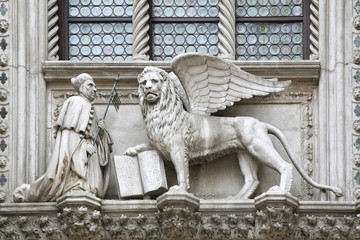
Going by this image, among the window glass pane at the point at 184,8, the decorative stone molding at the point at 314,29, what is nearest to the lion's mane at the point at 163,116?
the window glass pane at the point at 184,8

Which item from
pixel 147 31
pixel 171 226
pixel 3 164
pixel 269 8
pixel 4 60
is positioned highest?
pixel 269 8

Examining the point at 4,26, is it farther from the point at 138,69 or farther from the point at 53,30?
the point at 138,69

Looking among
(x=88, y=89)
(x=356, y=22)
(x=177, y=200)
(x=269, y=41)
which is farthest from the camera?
(x=269, y=41)

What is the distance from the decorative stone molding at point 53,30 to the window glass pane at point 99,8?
337mm

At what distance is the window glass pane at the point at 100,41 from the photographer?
2133 centimetres

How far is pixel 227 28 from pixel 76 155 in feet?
9.10

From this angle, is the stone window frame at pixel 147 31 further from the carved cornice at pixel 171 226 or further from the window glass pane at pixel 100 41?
the carved cornice at pixel 171 226

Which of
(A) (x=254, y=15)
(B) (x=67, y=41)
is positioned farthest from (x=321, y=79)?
(B) (x=67, y=41)

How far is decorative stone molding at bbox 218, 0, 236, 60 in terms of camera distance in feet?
68.9

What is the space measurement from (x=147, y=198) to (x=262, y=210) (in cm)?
146

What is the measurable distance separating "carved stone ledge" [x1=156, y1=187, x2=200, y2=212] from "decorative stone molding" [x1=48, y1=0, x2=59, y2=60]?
2.71 meters

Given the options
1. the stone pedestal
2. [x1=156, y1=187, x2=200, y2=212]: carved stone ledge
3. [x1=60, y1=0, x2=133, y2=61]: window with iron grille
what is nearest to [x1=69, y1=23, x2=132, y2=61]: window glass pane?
[x1=60, y1=0, x2=133, y2=61]: window with iron grille

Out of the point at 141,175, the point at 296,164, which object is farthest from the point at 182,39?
the point at 296,164

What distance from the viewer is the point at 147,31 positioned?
21.2m
